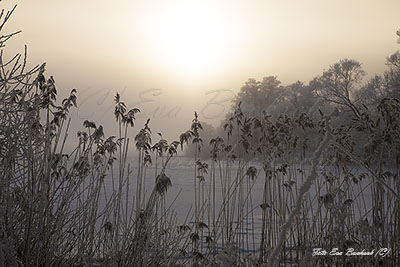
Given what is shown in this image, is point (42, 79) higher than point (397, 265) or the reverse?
higher

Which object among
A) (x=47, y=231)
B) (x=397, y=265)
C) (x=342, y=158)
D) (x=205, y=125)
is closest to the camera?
(x=47, y=231)

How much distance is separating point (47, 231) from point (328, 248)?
8.91ft

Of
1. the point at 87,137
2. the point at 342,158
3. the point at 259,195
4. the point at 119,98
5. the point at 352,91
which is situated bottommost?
the point at 259,195

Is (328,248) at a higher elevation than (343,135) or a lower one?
lower

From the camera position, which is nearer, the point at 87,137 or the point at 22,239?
the point at 22,239

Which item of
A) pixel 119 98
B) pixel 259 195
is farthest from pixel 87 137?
pixel 259 195

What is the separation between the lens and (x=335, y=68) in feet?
75.0

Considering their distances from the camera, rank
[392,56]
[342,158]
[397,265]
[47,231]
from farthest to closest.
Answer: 1. [392,56]
2. [342,158]
3. [397,265]
4. [47,231]

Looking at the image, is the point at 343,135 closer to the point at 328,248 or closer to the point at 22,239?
the point at 328,248

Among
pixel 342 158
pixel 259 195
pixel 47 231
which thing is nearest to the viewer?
pixel 47 231

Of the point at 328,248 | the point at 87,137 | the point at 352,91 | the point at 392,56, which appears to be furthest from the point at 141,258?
the point at 352,91

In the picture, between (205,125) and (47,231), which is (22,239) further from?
(205,125)

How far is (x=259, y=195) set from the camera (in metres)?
12.4

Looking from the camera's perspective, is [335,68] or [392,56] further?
[335,68]
